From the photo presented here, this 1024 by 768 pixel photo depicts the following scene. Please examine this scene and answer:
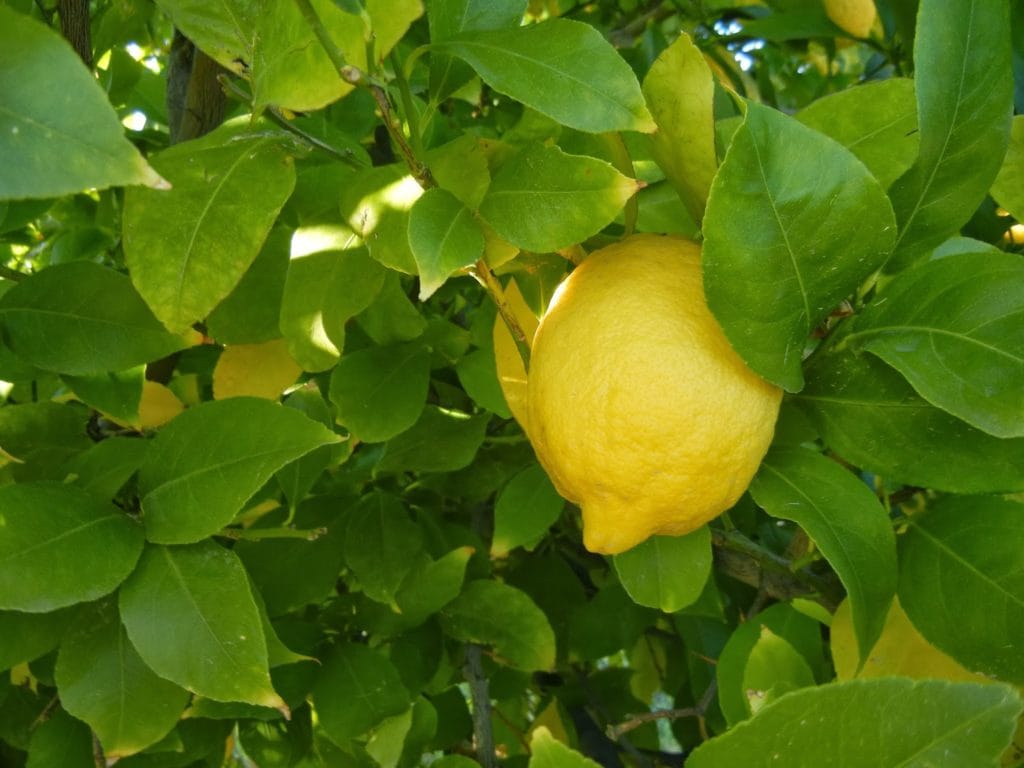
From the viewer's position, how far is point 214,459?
0.74 meters

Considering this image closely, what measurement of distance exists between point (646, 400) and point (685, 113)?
175 mm

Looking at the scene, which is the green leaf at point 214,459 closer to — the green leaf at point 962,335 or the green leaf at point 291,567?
the green leaf at point 291,567

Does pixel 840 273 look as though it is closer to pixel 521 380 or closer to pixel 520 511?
pixel 521 380

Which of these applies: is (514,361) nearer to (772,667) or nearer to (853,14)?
(772,667)

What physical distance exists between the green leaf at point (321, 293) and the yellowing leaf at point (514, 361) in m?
0.11

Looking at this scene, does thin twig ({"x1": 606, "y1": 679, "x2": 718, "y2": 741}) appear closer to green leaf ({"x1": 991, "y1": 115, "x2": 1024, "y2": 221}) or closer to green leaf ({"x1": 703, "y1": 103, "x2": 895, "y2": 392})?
green leaf ({"x1": 703, "y1": 103, "x2": 895, "y2": 392})

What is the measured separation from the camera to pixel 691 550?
0.81 meters

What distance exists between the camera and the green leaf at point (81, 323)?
33.5 inches

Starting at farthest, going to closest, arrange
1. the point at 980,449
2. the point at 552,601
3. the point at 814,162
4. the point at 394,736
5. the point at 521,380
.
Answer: the point at 552,601 → the point at 394,736 → the point at 521,380 → the point at 980,449 → the point at 814,162

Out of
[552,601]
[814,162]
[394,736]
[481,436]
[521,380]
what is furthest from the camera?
[552,601]

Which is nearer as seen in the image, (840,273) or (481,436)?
(840,273)

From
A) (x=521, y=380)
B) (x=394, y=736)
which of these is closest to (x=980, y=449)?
(x=521, y=380)

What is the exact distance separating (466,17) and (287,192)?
0.18 meters

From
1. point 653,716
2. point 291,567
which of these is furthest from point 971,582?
point 291,567
